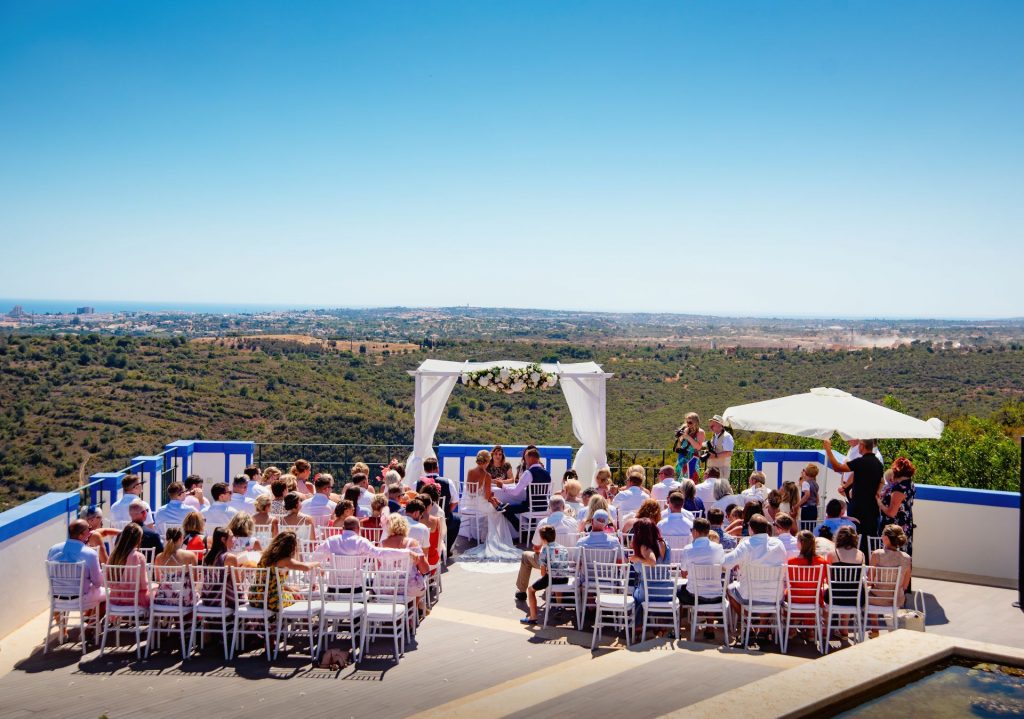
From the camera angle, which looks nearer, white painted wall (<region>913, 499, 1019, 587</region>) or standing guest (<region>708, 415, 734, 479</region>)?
white painted wall (<region>913, 499, 1019, 587</region>)

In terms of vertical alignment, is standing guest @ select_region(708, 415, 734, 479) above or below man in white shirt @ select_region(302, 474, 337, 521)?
above

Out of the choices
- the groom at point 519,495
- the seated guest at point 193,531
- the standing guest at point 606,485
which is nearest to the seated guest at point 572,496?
the standing guest at point 606,485

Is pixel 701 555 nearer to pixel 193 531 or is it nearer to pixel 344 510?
pixel 344 510

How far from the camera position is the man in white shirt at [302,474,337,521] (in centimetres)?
872

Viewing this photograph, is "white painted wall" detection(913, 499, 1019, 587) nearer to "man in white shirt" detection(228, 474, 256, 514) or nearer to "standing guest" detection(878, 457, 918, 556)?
"standing guest" detection(878, 457, 918, 556)

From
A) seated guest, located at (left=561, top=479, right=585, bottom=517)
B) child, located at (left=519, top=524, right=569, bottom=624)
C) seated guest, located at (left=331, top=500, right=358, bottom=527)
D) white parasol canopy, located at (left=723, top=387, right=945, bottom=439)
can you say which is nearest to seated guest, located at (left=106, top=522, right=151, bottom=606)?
seated guest, located at (left=331, top=500, right=358, bottom=527)

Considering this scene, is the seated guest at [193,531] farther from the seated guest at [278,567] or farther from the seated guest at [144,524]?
the seated guest at [278,567]

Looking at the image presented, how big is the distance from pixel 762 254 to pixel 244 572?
82144 mm

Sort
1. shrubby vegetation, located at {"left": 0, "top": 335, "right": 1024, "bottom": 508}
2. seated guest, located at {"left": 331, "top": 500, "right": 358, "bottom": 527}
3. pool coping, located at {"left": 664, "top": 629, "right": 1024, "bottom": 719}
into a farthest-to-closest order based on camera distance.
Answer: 1. shrubby vegetation, located at {"left": 0, "top": 335, "right": 1024, "bottom": 508}
2. seated guest, located at {"left": 331, "top": 500, "right": 358, "bottom": 527}
3. pool coping, located at {"left": 664, "top": 629, "right": 1024, "bottom": 719}

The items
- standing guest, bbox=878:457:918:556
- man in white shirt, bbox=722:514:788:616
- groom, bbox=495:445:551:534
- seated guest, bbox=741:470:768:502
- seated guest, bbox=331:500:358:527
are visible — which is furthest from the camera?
Result: groom, bbox=495:445:551:534

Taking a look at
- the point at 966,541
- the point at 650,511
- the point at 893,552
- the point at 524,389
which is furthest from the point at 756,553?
the point at 524,389

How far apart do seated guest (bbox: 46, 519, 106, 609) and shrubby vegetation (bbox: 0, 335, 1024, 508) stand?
17784 millimetres

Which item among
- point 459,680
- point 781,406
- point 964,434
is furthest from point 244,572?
point 964,434

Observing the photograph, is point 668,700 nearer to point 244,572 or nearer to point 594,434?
point 244,572
